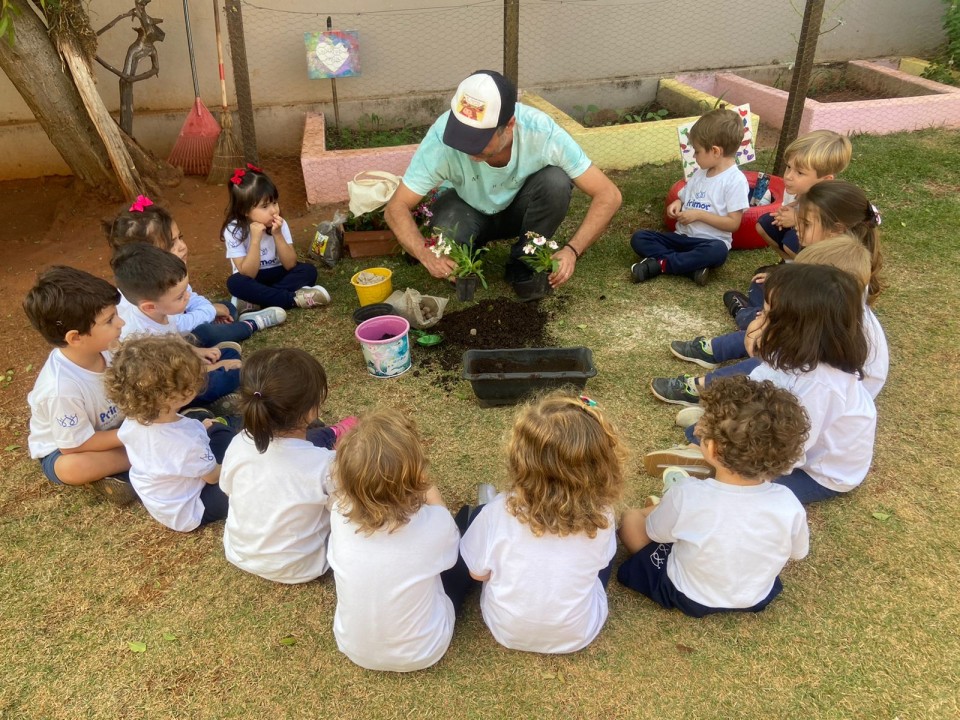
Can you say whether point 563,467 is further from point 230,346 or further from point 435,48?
point 435,48

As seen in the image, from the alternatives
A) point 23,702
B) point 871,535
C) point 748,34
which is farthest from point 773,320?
point 748,34

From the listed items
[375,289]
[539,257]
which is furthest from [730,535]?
[375,289]

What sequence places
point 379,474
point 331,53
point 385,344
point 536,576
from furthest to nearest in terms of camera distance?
point 331,53, point 385,344, point 536,576, point 379,474

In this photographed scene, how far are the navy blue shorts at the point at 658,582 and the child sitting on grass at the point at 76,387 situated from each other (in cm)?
204

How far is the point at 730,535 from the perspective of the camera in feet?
6.57

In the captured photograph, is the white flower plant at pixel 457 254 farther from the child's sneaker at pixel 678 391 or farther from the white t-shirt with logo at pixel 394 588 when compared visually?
the white t-shirt with logo at pixel 394 588

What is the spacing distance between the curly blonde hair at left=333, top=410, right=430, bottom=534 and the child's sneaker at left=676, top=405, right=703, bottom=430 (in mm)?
1548

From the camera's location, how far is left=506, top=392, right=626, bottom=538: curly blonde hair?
72.0 inches

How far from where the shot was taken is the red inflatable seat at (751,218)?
4.29 metres

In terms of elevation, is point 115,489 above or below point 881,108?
below

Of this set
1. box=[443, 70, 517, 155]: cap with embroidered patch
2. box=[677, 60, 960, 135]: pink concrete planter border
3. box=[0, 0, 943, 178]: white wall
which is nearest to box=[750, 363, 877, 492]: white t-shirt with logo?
box=[443, 70, 517, 155]: cap with embroidered patch

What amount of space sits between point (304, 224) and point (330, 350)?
185cm

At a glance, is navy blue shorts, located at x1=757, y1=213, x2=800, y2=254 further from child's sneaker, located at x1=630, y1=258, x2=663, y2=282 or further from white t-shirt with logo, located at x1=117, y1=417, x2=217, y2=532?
white t-shirt with logo, located at x1=117, y1=417, x2=217, y2=532

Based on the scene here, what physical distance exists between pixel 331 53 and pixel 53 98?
2.19 m
